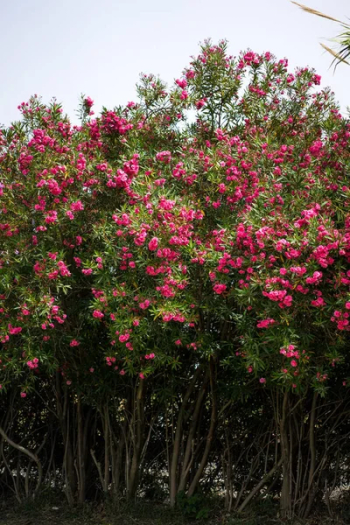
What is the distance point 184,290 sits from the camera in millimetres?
5203

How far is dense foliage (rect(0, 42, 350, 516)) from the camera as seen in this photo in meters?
4.87

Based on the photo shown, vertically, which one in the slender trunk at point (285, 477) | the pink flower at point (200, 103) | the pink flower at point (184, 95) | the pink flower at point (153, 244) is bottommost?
the slender trunk at point (285, 477)

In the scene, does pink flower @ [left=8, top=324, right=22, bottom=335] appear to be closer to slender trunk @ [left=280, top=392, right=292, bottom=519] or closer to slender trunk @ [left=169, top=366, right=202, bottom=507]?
slender trunk @ [left=169, top=366, right=202, bottom=507]

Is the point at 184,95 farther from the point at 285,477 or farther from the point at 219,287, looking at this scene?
the point at 285,477

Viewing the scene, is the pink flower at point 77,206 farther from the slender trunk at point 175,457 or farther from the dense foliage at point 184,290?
the slender trunk at point 175,457

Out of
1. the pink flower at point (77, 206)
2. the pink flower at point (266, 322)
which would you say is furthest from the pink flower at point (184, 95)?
the pink flower at point (266, 322)

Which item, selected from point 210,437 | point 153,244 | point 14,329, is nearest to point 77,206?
point 153,244

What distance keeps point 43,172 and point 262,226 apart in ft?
5.94

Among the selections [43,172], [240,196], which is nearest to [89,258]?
[43,172]

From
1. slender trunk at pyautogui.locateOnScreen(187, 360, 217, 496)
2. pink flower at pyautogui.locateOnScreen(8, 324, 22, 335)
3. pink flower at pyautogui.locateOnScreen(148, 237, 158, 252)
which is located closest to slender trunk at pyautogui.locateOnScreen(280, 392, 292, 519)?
slender trunk at pyautogui.locateOnScreen(187, 360, 217, 496)

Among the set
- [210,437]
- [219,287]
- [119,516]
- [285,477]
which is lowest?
[119,516]

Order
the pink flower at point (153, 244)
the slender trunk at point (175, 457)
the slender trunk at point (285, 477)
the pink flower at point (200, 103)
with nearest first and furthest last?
the pink flower at point (153, 244)
the slender trunk at point (285, 477)
the pink flower at point (200, 103)
the slender trunk at point (175, 457)

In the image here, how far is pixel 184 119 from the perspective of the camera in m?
6.44

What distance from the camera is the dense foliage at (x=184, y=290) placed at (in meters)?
4.87
